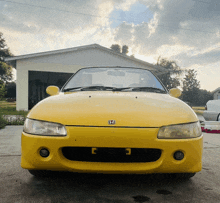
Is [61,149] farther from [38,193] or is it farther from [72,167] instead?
[38,193]

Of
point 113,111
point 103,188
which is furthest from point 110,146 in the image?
point 103,188

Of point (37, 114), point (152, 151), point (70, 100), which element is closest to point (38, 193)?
point (37, 114)

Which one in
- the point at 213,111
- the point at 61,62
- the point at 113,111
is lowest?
the point at 213,111

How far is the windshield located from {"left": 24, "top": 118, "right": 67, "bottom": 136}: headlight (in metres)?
0.98

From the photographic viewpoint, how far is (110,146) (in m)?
1.87

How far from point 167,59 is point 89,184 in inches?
1987

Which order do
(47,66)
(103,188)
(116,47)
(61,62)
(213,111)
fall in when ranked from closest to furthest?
(103,188) < (213,111) < (47,66) < (61,62) < (116,47)

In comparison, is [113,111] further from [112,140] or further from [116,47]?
[116,47]

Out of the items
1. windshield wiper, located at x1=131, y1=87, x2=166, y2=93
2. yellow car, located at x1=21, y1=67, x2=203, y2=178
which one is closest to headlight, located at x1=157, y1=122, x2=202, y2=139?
yellow car, located at x1=21, y1=67, x2=203, y2=178

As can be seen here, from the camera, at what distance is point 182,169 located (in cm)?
196

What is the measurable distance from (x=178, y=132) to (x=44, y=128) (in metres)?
1.16

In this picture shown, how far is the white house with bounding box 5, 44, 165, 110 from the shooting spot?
1495 cm

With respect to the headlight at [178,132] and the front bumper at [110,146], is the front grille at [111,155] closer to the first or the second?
the front bumper at [110,146]

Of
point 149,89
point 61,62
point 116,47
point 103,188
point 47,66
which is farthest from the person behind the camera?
point 116,47
